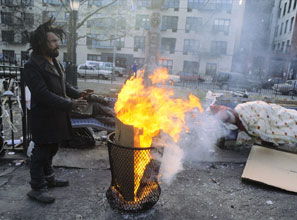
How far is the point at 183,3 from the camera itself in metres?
31.8

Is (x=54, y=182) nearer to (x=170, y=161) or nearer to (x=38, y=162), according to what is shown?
(x=38, y=162)

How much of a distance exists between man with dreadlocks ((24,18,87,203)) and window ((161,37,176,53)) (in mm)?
31813

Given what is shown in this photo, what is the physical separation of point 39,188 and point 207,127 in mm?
3785

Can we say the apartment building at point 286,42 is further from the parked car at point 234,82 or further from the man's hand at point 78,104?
the man's hand at point 78,104

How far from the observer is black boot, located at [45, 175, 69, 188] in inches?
114

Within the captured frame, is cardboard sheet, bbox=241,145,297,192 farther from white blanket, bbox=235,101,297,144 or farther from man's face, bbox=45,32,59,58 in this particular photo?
man's face, bbox=45,32,59,58

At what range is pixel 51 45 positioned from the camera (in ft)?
8.04

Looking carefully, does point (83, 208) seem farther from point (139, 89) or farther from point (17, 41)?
point (17, 41)

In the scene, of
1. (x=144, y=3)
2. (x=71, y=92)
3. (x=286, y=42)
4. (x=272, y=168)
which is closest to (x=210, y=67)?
(x=286, y=42)

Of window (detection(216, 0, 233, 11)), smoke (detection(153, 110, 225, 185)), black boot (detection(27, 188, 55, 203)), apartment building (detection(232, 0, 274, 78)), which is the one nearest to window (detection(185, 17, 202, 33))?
window (detection(216, 0, 233, 11))

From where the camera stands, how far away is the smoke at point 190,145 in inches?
145

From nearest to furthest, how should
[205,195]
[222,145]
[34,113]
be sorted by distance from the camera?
[34,113], [205,195], [222,145]

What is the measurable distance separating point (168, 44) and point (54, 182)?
107 ft

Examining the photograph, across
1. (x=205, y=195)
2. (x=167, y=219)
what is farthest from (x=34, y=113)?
(x=205, y=195)
